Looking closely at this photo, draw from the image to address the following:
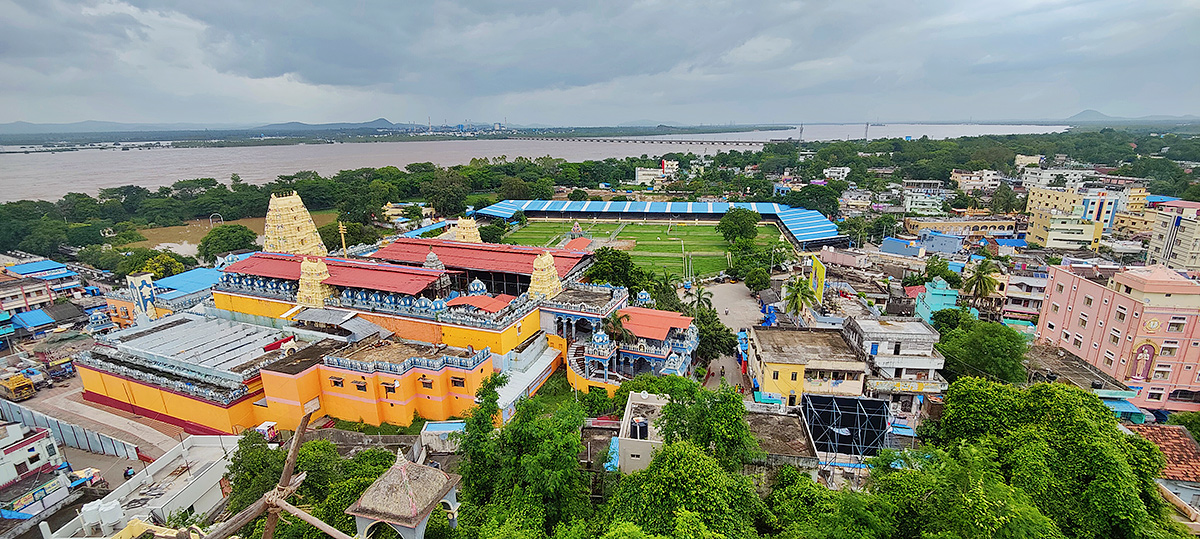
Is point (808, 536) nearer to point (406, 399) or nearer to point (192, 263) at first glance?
point (406, 399)

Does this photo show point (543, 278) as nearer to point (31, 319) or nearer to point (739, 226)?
point (31, 319)

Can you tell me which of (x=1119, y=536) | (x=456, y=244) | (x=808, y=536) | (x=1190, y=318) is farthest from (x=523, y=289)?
(x=1190, y=318)

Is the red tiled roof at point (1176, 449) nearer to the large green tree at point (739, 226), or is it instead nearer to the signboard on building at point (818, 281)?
the signboard on building at point (818, 281)

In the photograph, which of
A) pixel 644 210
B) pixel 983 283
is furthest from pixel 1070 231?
pixel 644 210

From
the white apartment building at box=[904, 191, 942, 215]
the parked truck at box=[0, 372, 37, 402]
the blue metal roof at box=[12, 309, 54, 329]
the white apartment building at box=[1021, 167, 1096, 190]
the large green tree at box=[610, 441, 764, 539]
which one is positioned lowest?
the parked truck at box=[0, 372, 37, 402]

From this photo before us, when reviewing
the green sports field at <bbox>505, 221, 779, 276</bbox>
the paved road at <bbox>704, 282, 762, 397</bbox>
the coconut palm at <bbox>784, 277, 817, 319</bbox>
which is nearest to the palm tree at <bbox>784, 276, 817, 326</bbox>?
the coconut palm at <bbox>784, 277, 817, 319</bbox>

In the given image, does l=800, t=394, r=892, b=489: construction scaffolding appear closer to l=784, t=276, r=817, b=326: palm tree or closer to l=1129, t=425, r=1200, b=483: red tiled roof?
l=1129, t=425, r=1200, b=483: red tiled roof
